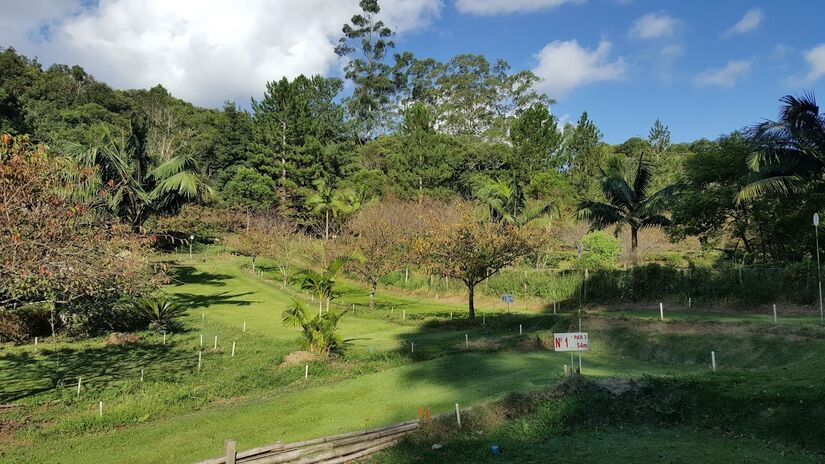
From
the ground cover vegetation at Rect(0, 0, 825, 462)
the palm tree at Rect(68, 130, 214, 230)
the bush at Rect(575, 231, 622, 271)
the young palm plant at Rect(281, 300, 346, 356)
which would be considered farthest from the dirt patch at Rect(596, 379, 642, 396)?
the palm tree at Rect(68, 130, 214, 230)

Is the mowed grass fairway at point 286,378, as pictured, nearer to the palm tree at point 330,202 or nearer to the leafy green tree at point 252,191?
the palm tree at point 330,202

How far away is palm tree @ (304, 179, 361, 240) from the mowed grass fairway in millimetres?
26994

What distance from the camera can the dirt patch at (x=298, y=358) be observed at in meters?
18.3

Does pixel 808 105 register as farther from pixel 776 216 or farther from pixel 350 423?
pixel 350 423

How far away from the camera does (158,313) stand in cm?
2498

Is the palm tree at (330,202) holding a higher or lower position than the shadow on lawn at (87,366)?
higher

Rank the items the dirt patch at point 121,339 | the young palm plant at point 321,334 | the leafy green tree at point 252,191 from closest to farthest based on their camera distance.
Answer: the young palm plant at point 321,334 < the dirt patch at point 121,339 < the leafy green tree at point 252,191

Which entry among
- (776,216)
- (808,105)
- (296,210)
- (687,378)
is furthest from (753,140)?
(296,210)

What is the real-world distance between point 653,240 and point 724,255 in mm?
8385

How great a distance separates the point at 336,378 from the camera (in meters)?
16.8

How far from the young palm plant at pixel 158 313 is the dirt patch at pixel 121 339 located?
4.73 feet

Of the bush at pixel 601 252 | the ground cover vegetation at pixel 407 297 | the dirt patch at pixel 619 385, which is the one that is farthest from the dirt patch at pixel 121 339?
the bush at pixel 601 252

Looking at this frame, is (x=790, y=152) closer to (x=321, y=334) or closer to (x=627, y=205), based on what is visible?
(x=627, y=205)

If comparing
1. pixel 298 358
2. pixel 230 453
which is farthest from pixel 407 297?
pixel 230 453
